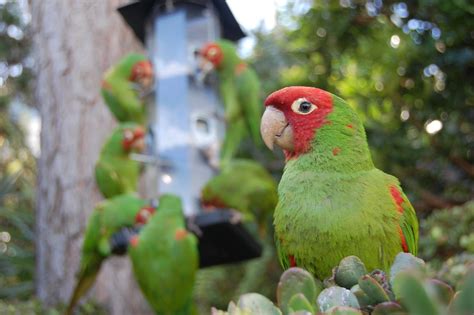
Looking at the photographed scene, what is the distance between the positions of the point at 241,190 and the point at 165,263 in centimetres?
64

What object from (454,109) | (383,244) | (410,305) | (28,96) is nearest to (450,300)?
(410,305)

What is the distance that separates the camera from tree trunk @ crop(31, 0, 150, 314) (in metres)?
3.31

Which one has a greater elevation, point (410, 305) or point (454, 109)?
point (410, 305)

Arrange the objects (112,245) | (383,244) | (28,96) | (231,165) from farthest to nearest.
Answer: (28,96) < (231,165) < (112,245) < (383,244)

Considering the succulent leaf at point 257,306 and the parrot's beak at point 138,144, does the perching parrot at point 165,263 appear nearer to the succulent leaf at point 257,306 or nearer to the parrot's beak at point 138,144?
the parrot's beak at point 138,144

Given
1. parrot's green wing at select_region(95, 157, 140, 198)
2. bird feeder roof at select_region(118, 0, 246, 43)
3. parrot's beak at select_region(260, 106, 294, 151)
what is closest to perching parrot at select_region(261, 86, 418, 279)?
parrot's beak at select_region(260, 106, 294, 151)

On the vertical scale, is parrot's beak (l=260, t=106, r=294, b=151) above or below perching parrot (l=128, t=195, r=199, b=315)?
above

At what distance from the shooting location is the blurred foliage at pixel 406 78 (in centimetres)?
276

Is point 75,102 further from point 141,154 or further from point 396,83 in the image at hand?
point 396,83

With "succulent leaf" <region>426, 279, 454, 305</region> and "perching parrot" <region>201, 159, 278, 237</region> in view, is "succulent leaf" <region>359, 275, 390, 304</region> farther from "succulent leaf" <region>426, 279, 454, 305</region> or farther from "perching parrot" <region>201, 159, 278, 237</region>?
"perching parrot" <region>201, 159, 278, 237</region>

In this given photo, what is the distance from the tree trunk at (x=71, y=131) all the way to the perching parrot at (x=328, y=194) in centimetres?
212

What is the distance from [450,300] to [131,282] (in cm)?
284

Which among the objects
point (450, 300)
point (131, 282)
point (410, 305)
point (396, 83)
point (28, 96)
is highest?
point (410, 305)

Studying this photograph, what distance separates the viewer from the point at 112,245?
260cm
